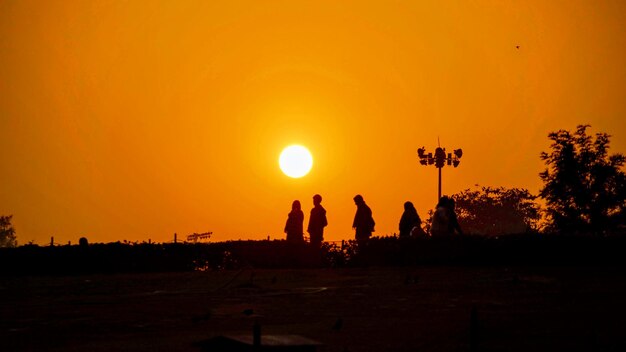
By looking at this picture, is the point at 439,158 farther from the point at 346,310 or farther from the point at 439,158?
the point at 346,310

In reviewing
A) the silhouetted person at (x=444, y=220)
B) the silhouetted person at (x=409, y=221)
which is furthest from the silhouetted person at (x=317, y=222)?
the silhouetted person at (x=444, y=220)

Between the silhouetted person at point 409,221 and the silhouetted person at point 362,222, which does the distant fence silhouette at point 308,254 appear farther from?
the silhouetted person at point 409,221

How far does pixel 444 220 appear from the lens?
32.4 m

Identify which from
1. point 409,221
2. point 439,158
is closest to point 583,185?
point 439,158

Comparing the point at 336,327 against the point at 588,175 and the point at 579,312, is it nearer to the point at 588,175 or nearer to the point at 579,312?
the point at 579,312

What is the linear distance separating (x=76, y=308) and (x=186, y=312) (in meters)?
2.74

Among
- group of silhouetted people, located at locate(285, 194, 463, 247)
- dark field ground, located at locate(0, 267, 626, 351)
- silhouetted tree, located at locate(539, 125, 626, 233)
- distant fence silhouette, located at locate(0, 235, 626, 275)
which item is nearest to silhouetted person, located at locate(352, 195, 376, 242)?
group of silhouetted people, located at locate(285, 194, 463, 247)

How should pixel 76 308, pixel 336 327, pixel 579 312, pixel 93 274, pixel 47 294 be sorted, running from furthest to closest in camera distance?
pixel 93 274 → pixel 47 294 → pixel 76 308 → pixel 579 312 → pixel 336 327

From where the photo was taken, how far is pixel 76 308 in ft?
73.1

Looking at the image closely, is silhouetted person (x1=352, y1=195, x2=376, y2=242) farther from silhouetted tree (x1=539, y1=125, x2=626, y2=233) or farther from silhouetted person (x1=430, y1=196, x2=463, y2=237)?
silhouetted tree (x1=539, y1=125, x2=626, y2=233)

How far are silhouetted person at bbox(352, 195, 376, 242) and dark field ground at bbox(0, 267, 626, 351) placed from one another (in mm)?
4251

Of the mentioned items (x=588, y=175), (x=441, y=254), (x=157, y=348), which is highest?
(x=588, y=175)

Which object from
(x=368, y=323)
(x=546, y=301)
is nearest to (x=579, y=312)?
(x=546, y=301)

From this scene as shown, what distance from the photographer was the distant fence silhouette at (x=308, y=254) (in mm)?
30688
